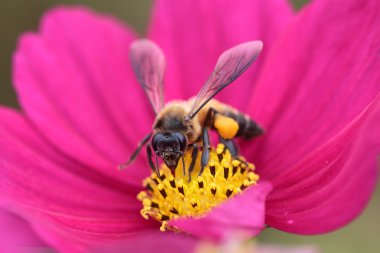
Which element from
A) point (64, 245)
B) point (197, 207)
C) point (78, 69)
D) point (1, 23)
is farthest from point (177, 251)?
point (1, 23)

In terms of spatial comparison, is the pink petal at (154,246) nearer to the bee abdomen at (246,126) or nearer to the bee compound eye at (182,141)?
the bee compound eye at (182,141)

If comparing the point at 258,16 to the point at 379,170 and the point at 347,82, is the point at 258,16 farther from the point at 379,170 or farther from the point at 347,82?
the point at 379,170

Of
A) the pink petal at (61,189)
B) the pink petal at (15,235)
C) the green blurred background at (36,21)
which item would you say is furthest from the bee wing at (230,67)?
the green blurred background at (36,21)

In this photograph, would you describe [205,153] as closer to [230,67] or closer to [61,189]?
[230,67]

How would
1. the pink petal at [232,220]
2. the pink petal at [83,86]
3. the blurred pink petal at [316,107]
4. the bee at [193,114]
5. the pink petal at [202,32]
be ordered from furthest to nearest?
the pink petal at [202,32], the pink petal at [83,86], the bee at [193,114], the blurred pink petal at [316,107], the pink petal at [232,220]

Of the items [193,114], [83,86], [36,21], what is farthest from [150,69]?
[36,21]

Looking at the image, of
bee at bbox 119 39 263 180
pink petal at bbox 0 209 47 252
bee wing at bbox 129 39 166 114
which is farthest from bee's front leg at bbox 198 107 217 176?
pink petal at bbox 0 209 47 252
